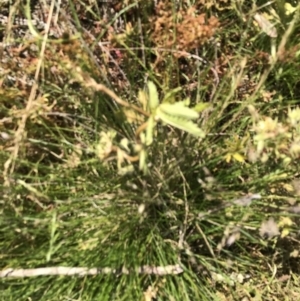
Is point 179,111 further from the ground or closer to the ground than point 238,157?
further from the ground

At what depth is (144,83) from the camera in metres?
1.60

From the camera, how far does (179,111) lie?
3.80 ft

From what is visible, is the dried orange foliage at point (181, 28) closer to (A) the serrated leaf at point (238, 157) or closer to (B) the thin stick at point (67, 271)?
(A) the serrated leaf at point (238, 157)

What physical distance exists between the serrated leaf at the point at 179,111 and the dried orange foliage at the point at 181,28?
34 cm

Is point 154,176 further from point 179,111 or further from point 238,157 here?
point 179,111

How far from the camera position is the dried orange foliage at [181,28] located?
4.92ft

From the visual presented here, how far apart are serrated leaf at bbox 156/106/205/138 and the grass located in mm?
201

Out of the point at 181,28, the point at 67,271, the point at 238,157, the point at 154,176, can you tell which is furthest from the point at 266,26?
the point at 67,271

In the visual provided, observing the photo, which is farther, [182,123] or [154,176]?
[154,176]

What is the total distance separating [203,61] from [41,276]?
70 cm

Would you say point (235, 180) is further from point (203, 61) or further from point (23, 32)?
point (23, 32)

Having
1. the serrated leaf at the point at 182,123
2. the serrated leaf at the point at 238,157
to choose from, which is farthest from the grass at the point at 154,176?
the serrated leaf at the point at 182,123

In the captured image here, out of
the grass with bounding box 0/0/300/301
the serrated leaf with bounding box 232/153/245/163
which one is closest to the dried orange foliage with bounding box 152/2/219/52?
the grass with bounding box 0/0/300/301

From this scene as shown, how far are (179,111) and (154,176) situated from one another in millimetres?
346
